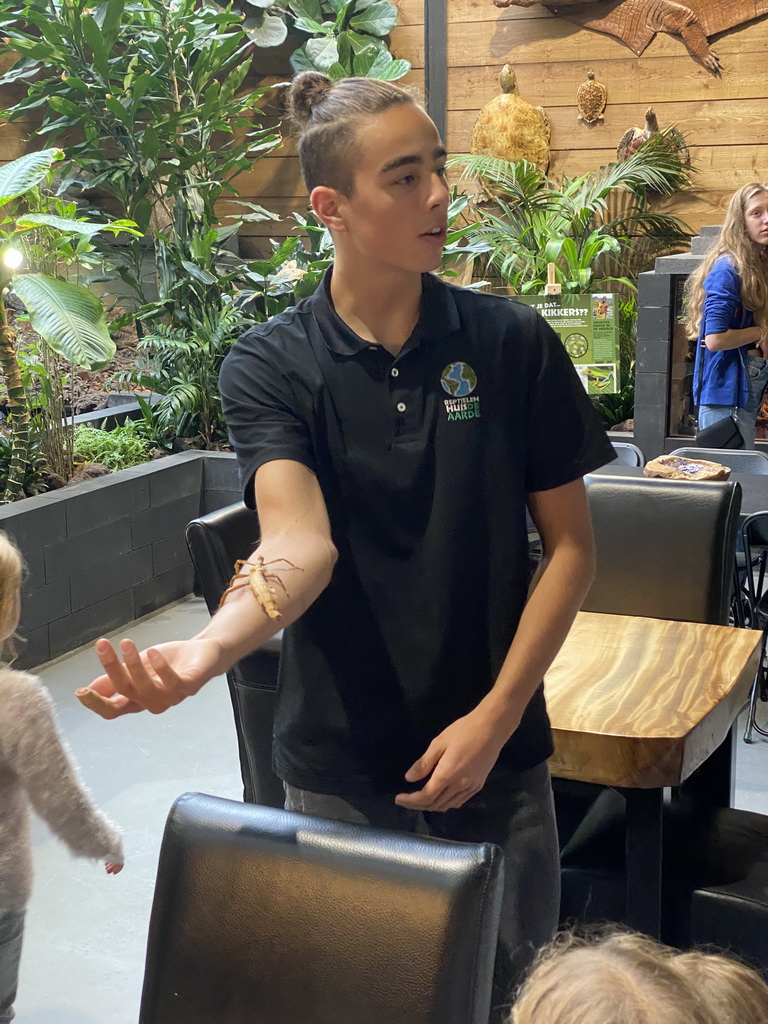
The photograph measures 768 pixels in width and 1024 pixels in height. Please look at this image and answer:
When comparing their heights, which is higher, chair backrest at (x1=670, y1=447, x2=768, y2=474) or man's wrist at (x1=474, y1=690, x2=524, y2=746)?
man's wrist at (x1=474, y1=690, x2=524, y2=746)

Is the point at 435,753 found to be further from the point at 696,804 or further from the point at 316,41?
the point at 316,41

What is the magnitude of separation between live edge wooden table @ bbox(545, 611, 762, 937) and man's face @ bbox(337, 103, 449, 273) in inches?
30.5

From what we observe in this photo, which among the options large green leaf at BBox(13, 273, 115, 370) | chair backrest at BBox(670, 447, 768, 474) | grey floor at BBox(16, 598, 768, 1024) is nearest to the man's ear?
grey floor at BBox(16, 598, 768, 1024)

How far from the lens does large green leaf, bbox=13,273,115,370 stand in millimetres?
3869

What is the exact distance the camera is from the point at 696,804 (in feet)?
6.72

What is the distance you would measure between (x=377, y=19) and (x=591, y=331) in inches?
102

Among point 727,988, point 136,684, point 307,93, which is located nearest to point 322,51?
point 307,93

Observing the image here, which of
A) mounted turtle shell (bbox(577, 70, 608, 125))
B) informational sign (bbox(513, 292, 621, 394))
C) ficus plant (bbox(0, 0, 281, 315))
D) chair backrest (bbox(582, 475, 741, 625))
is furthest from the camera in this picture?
mounted turtle shell (bbox(577, 70, 608, 125))

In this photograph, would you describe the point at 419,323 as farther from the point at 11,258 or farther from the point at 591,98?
the point at 591,98

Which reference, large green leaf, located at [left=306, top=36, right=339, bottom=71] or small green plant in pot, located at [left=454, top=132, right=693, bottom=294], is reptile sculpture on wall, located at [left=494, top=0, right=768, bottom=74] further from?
large green leaf, located at [left=306, top=36, right=339, bottom=71]

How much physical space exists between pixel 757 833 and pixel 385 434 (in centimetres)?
108

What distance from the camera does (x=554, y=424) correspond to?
132 centimetres

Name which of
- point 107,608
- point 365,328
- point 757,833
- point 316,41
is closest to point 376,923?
point 365,328

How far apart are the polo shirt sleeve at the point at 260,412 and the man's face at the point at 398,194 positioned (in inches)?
7.2
